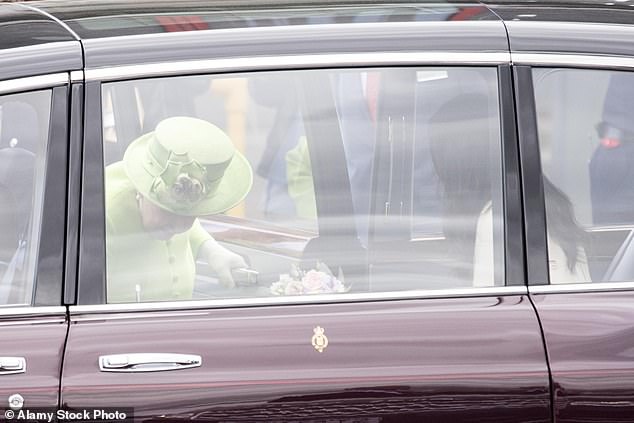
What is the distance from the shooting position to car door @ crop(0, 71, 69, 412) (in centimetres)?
257

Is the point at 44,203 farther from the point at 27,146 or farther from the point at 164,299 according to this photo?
the point at 164,299

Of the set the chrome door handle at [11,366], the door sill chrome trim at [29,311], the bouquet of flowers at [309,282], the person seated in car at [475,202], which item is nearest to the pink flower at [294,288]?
→ the bouquet of flowers at [309,282]

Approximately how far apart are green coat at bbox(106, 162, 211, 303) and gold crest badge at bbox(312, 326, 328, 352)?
12.6 inches

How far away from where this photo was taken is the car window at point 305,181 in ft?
8.80

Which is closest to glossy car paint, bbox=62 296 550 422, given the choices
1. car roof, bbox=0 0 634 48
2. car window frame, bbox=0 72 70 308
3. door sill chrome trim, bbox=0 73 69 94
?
car window frame, bbox=0 72 70 308

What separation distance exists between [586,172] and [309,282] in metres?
0.75

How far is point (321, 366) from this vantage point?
2.56 meters

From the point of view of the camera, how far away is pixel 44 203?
2.63 meters

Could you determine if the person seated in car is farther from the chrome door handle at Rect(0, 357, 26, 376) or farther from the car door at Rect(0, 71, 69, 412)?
the chrome door handle at Rect(0, 357, 26, 376)

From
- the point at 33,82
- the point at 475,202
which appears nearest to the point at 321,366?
the point at 475,202

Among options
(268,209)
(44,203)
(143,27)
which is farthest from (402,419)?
(143,27)

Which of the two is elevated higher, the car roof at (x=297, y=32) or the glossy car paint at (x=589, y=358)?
the car roof at (x=297, y=32)

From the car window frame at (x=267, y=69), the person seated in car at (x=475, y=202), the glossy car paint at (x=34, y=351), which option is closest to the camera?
the glossy car paint at (x=34, y=351)

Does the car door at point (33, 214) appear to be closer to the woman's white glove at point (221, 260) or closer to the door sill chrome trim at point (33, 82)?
the door sill chrome trim at point (33, 82)
